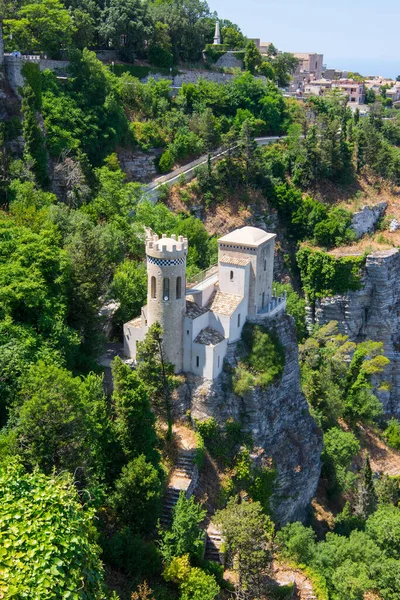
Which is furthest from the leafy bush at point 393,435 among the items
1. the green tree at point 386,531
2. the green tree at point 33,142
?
the green tree at point 33,142

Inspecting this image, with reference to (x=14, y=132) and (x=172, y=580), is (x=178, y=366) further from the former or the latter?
(x=14, y=132)

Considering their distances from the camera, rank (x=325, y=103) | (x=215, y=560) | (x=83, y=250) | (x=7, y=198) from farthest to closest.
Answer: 1. (x=325, y=103)
2. (x=7, y=198)
3. (x=83, y=250)
4. (x=215, y=560)

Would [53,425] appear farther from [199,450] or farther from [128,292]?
[128,292]

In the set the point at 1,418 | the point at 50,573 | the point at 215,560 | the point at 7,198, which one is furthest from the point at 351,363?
the point at 50,573

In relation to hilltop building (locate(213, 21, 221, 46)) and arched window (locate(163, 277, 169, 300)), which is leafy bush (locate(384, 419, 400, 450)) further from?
hilltop building (locate(213, 21, 221, 46))

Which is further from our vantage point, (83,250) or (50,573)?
(83,250)

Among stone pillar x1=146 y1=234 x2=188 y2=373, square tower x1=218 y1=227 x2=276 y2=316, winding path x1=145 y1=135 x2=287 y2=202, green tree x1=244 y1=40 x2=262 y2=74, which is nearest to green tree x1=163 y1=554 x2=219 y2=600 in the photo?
stone pillar x1=146 y1=234 x2=188 y2=373
